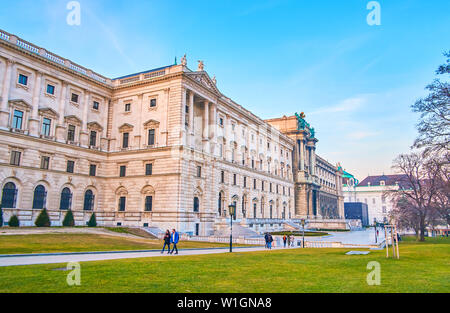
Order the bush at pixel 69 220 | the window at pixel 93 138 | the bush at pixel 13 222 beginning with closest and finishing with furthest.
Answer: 1. the bush at pixel 13 222
2. the bush at pixel 69 220
3. the window at pixel 93 138

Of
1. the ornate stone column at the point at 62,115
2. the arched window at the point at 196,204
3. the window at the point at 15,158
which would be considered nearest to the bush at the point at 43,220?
the window at the point at 15,158

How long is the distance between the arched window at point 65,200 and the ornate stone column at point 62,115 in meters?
6.70

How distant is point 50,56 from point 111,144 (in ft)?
47.8

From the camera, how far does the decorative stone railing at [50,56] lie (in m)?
41.1

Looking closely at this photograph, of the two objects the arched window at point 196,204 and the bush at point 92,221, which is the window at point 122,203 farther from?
the arched window at point 196,204

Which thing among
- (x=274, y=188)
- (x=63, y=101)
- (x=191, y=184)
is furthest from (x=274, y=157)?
(x=63, y=101)

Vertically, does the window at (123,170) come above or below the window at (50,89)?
below

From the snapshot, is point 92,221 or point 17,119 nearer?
point 17,119

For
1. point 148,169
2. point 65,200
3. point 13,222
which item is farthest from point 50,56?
point 13,222

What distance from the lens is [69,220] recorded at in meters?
44.0

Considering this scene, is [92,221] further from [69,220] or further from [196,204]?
[196,204]

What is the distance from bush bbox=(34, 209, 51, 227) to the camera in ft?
132

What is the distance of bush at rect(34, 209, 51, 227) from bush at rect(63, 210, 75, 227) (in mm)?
2630

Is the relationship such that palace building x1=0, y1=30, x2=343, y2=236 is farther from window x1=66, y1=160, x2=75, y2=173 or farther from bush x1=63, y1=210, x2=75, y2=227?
bush x1=63, y1=210, x2=75, y2=227
